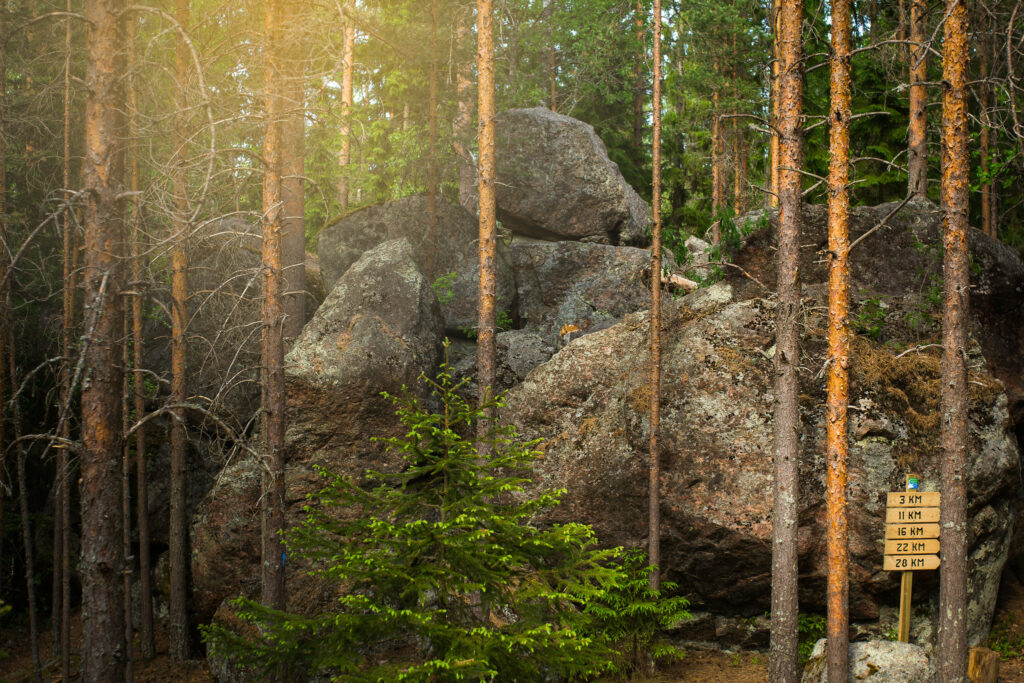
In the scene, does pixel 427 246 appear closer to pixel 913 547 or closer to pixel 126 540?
pixel 126 540

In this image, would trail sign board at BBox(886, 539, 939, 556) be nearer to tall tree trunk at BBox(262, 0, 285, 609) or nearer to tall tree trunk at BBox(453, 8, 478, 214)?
tall tree trunk at BBox(262, 0, 285, 609)

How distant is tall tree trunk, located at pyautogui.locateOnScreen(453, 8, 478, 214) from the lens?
18844 mm

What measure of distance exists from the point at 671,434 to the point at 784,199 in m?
4.35

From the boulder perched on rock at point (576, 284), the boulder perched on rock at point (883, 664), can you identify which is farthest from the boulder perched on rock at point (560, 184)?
the boulder perched on rock at point (883, 664)

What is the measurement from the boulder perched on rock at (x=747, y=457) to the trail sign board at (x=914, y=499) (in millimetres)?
1910

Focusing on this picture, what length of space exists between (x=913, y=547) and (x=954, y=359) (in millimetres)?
2468

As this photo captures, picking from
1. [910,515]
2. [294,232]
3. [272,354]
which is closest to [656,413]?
[910,515]

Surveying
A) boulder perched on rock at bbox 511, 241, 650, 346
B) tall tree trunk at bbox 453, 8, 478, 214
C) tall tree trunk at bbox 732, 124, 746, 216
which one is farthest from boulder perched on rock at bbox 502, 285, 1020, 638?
tall tree trunk at bbox 732, 124, 746, 216

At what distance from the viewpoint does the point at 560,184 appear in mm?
21141

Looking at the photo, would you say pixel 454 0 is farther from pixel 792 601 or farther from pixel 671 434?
pixel 792 601

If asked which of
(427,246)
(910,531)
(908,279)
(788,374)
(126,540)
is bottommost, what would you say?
(126,540)

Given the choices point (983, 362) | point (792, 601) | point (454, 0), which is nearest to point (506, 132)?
point (454, 0)

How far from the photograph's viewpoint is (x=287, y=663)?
5910mm

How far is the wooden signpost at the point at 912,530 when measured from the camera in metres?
8.92
